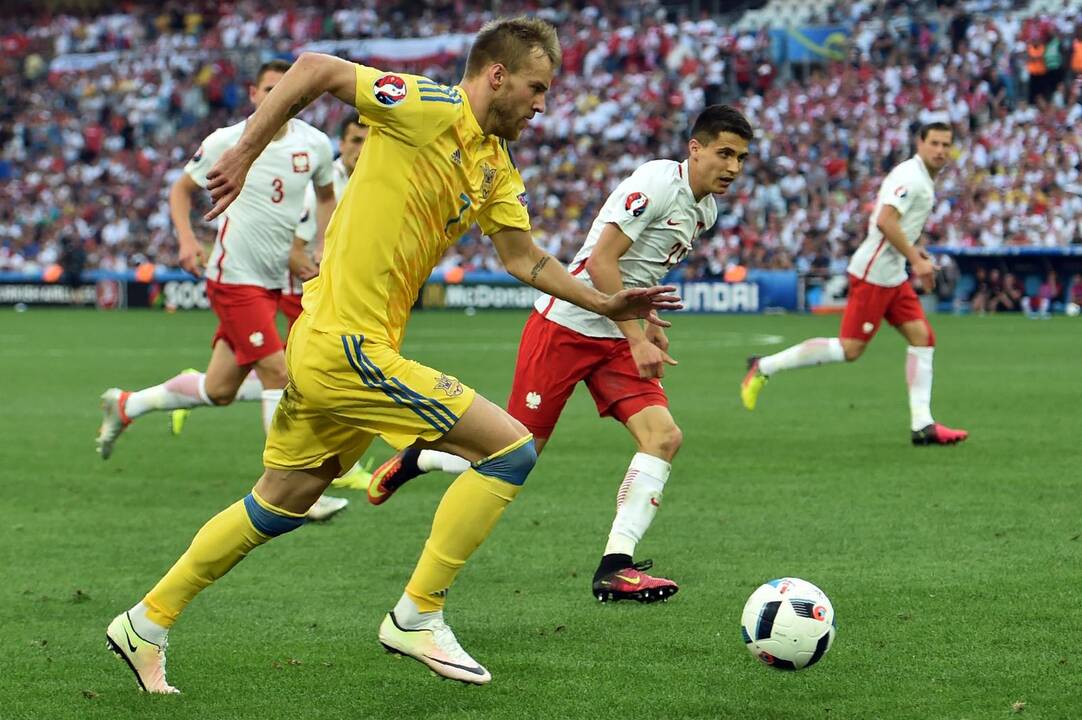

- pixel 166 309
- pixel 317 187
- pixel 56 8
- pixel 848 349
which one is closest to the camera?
pixel 317 187

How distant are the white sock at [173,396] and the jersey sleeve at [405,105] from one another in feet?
18.0

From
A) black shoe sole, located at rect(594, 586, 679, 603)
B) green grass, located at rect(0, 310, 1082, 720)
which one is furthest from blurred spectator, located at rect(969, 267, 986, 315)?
black shoe sole, located at rect(594, 586, 679, 603)

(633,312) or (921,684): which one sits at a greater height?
(633,312)

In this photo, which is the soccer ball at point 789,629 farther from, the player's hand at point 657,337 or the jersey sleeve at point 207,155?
the jersey sleeve at point 207,155

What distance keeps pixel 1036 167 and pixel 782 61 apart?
801 centimetres

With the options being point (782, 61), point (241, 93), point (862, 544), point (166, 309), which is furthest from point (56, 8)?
point (862, 544)

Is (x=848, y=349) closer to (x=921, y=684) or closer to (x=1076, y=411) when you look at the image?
(x=1076, y=411)

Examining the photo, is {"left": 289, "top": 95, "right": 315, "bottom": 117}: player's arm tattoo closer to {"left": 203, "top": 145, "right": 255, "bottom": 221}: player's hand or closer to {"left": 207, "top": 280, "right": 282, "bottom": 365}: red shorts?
{"left": 203, "top": 145, "right": 255, "bottom": 221}: player's hand

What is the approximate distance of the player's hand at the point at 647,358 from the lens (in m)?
7.15

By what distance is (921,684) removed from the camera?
5152mm

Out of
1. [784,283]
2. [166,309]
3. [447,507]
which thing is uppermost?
[447,507]

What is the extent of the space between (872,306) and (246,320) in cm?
544

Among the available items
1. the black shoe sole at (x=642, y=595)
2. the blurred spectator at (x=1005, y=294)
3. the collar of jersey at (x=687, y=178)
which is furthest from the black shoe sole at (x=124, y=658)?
the blurred spectator at (x=1005, y=294)

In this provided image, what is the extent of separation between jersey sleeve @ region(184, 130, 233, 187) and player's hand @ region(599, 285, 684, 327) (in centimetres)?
449
